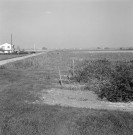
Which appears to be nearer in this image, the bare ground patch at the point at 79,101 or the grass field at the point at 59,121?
the grass field at the point at 59,121

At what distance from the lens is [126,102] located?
863 centimetres

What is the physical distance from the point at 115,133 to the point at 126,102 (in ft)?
11.6

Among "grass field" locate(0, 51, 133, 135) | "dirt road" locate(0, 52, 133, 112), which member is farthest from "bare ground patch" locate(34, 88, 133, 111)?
"grass field" locate(0, 51, 133, 135)

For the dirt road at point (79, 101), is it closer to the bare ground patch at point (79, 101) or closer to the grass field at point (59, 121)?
the bare ground patch at point (79, 101)

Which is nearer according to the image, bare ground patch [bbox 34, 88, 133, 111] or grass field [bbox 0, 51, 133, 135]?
grass field [bbox 0, 51, 133, 135]

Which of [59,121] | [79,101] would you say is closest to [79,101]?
[79,101]

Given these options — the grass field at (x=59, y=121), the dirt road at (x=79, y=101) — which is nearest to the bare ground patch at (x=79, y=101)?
the dirt road at (x=79, y=101)

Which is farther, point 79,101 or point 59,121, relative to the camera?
point 79,101

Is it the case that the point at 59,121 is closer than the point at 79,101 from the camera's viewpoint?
Yes

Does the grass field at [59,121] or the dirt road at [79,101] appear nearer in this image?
the grass field at [59,121]

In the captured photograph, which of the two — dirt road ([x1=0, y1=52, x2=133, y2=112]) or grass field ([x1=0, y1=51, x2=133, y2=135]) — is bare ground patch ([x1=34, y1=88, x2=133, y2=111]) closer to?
dirt road ([x1=0, y1=52, x2=133, y2=112])

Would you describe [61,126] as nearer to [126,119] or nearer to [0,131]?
[0,131]

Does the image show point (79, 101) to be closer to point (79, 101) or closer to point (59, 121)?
point (79, 101)

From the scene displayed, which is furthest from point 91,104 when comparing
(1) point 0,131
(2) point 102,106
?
→ (1) point 0,131
